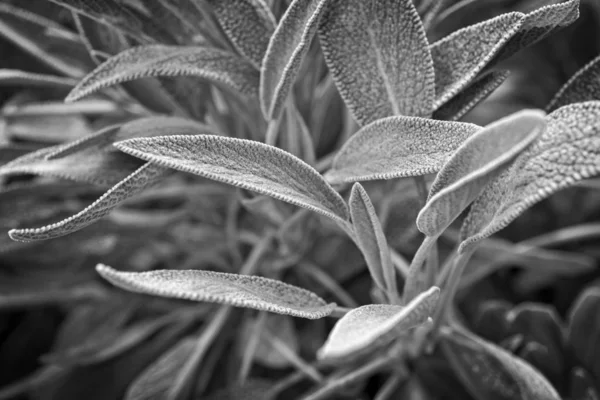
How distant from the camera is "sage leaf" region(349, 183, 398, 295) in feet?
1.32

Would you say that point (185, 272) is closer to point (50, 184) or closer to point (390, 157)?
point (390, 157)

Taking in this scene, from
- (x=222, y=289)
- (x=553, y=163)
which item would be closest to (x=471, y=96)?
(x=553, y=163)

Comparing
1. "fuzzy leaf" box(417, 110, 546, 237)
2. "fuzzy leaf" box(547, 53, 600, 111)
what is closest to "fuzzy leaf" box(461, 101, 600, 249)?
"fuzzy leaf" box(417, 110, 546, 237)

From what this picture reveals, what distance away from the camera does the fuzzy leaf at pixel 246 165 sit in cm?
36

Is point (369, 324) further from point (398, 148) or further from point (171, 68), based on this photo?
point (171, 68)

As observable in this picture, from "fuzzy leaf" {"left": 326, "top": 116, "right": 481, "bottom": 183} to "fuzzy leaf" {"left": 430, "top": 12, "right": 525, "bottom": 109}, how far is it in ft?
0.16

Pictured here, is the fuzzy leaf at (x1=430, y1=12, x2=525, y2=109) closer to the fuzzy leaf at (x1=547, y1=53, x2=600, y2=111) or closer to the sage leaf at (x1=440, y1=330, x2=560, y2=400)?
the fuzzy leaf at (x1=547, y1=53, x2=600, y2=111)

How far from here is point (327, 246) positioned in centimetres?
73

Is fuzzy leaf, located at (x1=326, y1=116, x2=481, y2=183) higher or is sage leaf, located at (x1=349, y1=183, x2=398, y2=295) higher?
fuzzy leaf, located at (x1=326, y1=116, x2=481, y2=183)

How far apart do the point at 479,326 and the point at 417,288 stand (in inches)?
6.7

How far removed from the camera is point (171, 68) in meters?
0.46

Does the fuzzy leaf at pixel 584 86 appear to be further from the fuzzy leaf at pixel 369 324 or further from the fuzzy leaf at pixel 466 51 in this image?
the fuzzy leaf at pixel 369 324

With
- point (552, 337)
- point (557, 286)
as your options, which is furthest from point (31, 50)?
point (557, 286)

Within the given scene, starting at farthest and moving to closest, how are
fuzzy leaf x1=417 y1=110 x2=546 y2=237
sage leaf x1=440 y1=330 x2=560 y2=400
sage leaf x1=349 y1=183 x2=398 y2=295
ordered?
sage leaf x1=440 y1=330 x2=560 y2=400 → sage leaf x1=349 y1=183 x2=398 y2=295 → fuzzy leaf x1=417 y1=110 x2=546 y2=237
